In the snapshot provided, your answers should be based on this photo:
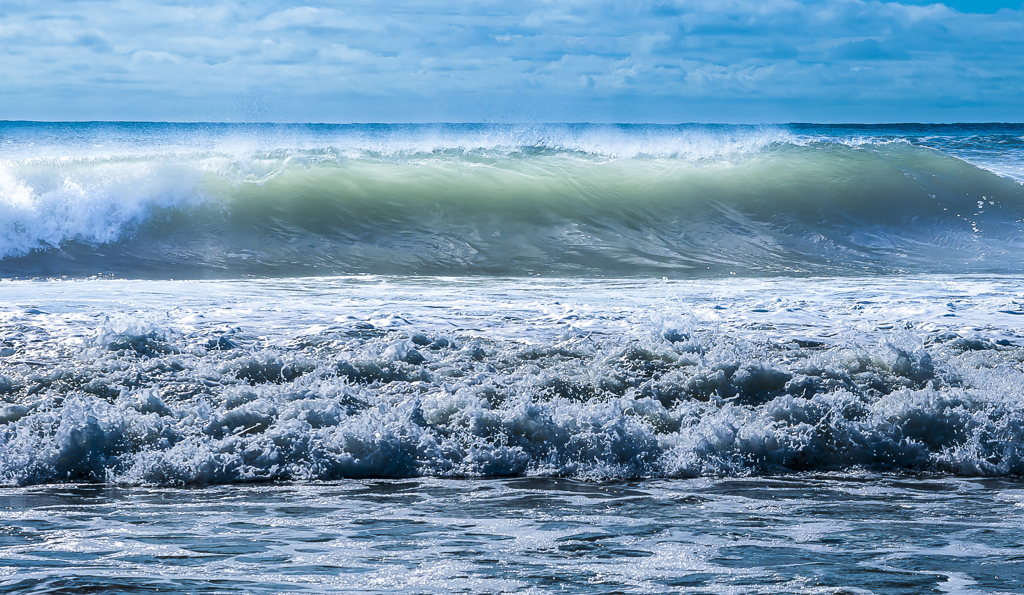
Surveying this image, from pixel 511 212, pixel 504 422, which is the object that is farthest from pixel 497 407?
pixel 511 212

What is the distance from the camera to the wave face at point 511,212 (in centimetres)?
1021

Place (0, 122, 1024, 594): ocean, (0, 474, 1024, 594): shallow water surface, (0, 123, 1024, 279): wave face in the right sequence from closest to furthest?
1. (0, 474, 1024, 594): shallow water surface
2. (0, 122, 1024, 594): ocean
3. (0, 123, 1024, 279): wave face

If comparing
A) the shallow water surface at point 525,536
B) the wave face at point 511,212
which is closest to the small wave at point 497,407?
the shallow water surface at point 525,536

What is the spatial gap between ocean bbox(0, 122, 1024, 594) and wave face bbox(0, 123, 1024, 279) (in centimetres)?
18

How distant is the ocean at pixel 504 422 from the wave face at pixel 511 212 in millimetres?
181

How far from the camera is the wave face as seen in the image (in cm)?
1021

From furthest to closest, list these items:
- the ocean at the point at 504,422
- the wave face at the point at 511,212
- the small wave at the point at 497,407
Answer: the wave face at the point at 511,212 → the small wave at the point at 497,407 → the ocean at the point at 504,422

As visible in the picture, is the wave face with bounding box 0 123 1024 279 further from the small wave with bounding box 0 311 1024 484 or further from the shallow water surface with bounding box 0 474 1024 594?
the shallow water surface with bounding box 0 474 1024 594

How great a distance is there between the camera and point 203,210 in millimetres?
12070

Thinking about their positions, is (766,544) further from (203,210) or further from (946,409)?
(203,210)

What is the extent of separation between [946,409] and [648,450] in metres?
1.69

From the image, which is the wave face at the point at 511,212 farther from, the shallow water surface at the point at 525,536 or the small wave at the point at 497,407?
the shallow water surface at the point at 525,536

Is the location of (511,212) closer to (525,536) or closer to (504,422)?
(504,422)

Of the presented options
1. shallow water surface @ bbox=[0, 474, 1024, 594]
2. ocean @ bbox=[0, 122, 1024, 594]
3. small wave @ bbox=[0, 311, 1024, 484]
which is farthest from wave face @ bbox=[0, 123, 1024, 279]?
shallow water surface @ bbox=[0, 474, 1024, 594]
